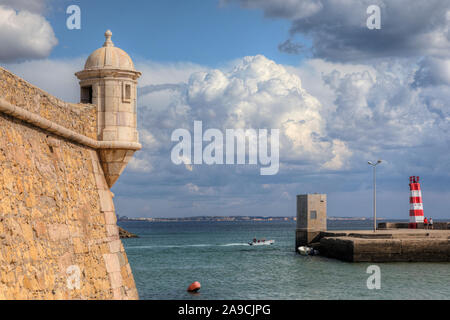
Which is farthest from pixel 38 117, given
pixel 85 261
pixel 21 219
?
pixel 85 261

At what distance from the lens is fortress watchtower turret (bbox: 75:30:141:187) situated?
1402 centimetres

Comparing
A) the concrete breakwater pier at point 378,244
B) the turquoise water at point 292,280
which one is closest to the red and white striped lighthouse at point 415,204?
the concrete breakwater pier at point 378,244

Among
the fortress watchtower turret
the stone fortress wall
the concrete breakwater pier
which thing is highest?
the fortress watchtower turret

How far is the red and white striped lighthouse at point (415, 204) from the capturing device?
1688 inches

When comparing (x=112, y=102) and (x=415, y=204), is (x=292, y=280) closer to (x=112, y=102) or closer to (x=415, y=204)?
(x=415, y=204)

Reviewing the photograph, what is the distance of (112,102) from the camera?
14.1 metres

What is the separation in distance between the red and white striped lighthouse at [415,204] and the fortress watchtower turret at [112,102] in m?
33.3

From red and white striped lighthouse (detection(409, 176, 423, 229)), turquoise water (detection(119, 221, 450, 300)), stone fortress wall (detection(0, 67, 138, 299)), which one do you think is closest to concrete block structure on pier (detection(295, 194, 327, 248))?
turquoise water (detection(119, 221, 450, 300))

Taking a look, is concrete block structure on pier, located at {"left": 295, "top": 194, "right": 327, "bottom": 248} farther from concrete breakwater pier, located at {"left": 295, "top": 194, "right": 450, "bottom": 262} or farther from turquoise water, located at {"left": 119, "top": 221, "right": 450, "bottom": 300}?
turquoise water, located at {"left": 119, "top": 221, "right": 450, "bottom": 300}

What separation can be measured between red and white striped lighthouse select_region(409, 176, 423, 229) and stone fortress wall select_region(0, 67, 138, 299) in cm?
3353

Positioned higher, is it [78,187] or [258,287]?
[78,187]

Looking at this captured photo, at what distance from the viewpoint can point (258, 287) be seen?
30.1 meters
